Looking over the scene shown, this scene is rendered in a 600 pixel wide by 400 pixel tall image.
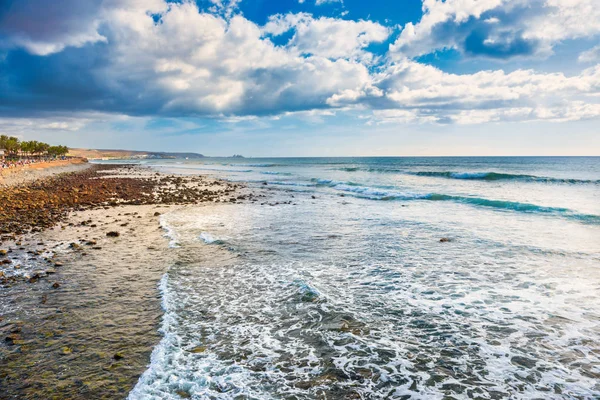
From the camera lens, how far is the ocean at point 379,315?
5.34 meters

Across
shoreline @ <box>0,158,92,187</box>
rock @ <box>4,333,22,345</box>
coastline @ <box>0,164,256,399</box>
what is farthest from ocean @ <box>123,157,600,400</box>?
shoreline @ <box>0,158,92,187</box>

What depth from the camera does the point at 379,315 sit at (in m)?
7.67

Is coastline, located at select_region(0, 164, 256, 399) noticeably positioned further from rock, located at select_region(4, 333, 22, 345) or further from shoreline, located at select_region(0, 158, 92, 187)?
shoreline, located at select_region(0, 158, 92, 187)

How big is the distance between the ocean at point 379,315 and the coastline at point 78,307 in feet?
1.81

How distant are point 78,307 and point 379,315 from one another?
23.1 ft

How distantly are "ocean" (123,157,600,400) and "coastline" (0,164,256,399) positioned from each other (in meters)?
0.55

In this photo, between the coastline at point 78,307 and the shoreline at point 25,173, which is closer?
the coastline at point 78,307

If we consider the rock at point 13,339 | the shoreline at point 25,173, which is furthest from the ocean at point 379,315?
the shoreline at point 25,173

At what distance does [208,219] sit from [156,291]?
36.8ft

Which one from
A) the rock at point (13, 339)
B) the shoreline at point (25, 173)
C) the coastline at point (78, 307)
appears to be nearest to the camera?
the coastline at point (78, 307)

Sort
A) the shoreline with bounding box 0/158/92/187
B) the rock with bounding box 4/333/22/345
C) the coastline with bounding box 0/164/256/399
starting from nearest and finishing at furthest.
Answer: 1. the coastline with bounding box 0/164/256/399
2. the rock with bounding box 4/333/22/345
3. the shoreline with bounding box 0/158/92/187

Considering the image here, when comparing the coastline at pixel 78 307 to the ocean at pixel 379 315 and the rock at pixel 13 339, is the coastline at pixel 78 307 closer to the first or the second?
the rock at pixel 13 339

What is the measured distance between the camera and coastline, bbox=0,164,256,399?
5.26 m

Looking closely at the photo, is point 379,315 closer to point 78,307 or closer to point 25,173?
point 78,307
